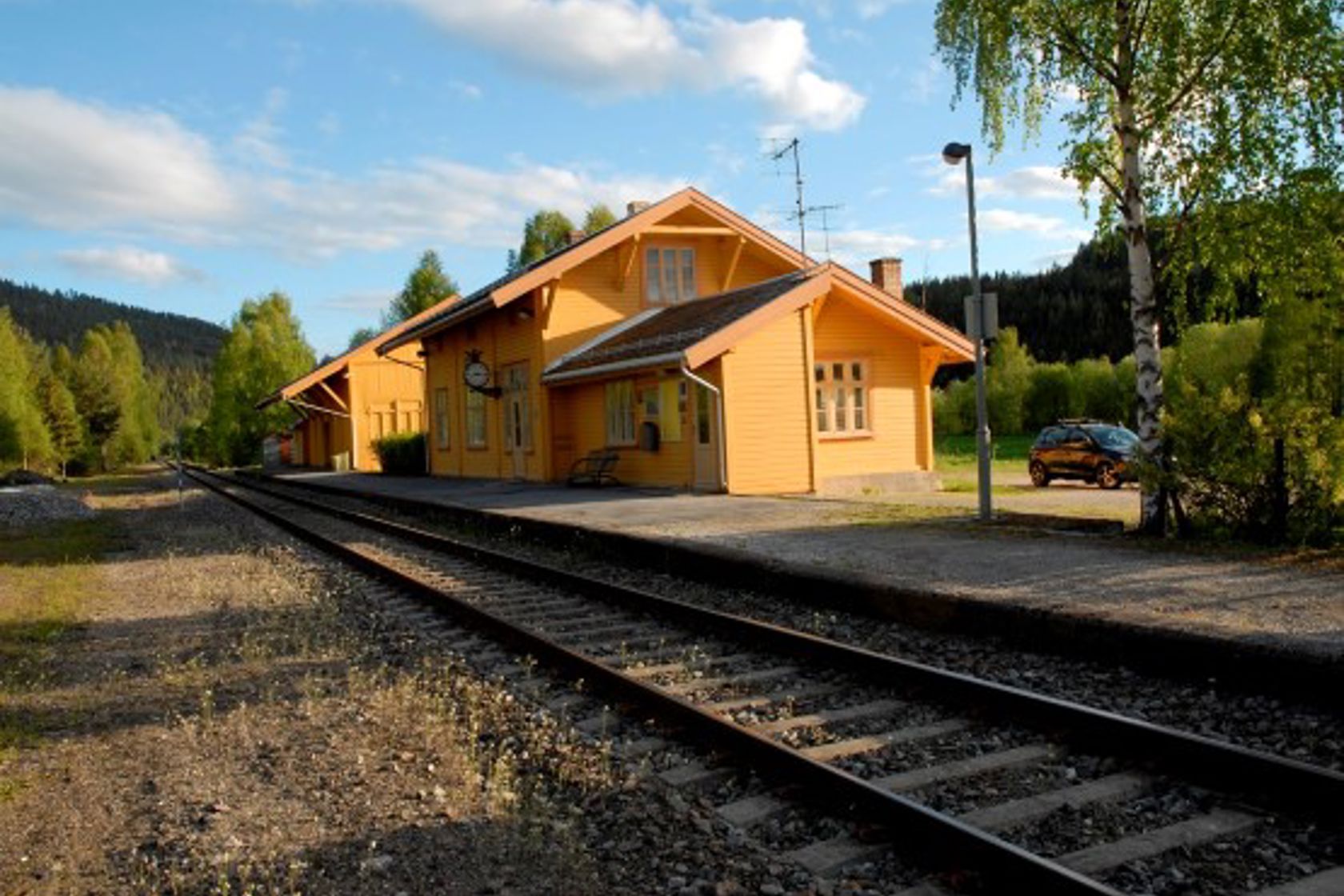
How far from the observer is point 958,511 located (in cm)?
1513

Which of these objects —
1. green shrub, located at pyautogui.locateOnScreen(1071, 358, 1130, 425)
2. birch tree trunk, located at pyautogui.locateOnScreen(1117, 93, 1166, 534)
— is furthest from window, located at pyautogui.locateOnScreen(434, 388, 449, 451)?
green shrub, located at pyautogui.locateOnScreen(1071, 358, 1130, 425)

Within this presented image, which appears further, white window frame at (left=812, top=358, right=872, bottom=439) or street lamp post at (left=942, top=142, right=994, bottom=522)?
white window frame at (left=812, top=358, right=872, bottom=439)

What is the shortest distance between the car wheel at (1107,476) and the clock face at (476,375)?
50.1ft

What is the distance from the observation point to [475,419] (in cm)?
3086

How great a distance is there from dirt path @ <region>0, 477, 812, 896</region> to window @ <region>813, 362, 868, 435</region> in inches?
546

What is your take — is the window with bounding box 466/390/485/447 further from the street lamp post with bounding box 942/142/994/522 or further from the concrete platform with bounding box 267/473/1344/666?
the street lamp post with bounding box 942/142/994/522

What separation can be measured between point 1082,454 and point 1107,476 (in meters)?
0.81

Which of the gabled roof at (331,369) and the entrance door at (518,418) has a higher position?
the gabled roof at (331,369)

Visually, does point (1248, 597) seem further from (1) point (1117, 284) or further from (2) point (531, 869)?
(1) point (1117, 284)

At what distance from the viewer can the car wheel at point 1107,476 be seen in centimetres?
2430

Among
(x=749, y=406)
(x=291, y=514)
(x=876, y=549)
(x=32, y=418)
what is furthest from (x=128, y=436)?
(x=876, y=549)

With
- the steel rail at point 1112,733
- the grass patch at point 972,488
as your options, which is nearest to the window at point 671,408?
the grass patch at point 972,488

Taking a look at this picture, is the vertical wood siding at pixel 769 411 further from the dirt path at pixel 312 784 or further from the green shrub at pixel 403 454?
the green shrub at pixel 403 454

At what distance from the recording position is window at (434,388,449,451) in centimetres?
3325
